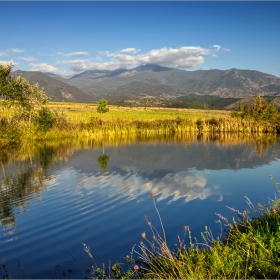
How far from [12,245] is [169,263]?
4157 millimetres

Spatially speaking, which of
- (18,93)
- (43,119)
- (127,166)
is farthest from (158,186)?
(43,119)

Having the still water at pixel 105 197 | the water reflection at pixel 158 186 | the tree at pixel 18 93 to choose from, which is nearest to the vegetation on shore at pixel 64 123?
the tree at pixel 18 93

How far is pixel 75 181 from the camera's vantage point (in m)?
14.8

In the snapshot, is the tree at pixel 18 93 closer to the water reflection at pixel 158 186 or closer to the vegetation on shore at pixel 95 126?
the vegetation on shore at pixel 95 126

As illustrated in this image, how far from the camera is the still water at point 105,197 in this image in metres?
7.50

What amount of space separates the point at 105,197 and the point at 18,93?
20.7 meters

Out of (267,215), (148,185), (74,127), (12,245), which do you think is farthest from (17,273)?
(74,127)

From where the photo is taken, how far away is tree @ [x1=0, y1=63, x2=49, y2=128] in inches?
1068

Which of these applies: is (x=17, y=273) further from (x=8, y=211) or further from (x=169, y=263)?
(x=8, y=211)

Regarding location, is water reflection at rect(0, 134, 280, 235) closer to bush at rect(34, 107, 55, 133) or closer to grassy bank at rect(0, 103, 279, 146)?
grassy bank at rect(0, 103, 279, 146)

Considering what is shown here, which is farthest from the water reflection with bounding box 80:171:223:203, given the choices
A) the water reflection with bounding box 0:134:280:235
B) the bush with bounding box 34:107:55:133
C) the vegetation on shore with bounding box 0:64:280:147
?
the bush with bounding box 34:107:55:133

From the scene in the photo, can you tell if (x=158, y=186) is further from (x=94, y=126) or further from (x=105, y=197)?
(x=94, y=126)

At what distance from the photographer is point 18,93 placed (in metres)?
28.9

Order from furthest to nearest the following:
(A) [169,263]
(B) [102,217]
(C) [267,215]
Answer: (B) [102,217] < (C) [267,215] < (A) [169,263]
